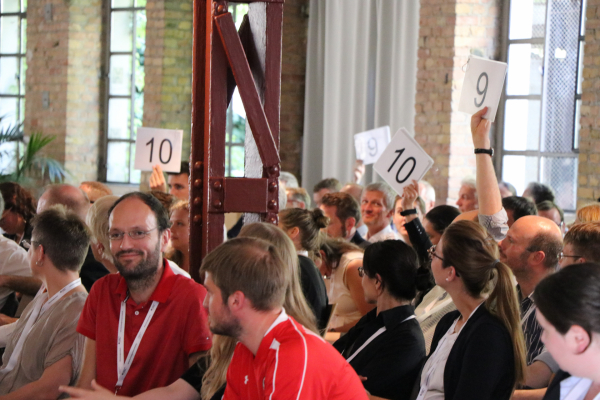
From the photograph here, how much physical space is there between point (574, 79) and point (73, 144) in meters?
5.80

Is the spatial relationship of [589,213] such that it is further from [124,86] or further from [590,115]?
[124,86]

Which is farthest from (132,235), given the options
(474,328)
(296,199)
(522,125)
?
(522,125)

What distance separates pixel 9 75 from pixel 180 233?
722 centimetres

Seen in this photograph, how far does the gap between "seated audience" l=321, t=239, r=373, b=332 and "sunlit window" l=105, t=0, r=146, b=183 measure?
227 inches

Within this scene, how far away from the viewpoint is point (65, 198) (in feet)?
13.8

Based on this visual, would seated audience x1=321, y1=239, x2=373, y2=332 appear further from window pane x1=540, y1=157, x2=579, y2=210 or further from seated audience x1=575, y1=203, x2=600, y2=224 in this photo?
window pane x1=540, y1=157, x2=579, y2=210

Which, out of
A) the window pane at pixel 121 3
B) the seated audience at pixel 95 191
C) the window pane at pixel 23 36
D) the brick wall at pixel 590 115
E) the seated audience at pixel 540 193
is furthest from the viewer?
the window pane at pixel 23 36

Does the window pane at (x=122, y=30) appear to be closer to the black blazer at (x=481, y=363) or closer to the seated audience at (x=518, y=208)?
the seated audience at (x=518, y=208)

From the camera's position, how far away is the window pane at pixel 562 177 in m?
6.15

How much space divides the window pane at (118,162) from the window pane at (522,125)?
479 centimetres

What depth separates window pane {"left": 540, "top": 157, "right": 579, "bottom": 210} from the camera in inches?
242

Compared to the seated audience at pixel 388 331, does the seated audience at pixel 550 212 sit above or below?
above

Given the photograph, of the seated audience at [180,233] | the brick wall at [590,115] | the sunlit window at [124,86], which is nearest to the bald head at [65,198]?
the seated audience at [180,233]

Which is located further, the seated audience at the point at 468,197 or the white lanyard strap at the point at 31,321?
the seated audience at the point at 468,197
